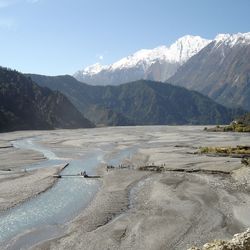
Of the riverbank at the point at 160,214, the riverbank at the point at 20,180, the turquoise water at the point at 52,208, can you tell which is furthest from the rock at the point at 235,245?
the riverbank at the point at 20,180

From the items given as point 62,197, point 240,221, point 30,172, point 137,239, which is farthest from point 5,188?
point 240,221

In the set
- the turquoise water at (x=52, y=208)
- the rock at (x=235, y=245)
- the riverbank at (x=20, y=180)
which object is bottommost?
the turquoise water at (x=52, y=208)

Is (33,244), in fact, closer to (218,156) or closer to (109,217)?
(109,217)

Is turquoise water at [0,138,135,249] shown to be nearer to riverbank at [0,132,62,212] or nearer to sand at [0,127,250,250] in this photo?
riverbank at [0,132,62,212]

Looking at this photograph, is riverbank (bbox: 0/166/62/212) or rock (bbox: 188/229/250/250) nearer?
rock (bbox: 188/229/250/250)

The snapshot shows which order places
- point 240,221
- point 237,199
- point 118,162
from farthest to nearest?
point 118,162
point 237,199
point 240,221

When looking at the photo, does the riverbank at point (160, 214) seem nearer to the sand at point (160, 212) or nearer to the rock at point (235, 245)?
the sand at point (160, 212)

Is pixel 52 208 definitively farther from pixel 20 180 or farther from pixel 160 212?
pixel 20 180

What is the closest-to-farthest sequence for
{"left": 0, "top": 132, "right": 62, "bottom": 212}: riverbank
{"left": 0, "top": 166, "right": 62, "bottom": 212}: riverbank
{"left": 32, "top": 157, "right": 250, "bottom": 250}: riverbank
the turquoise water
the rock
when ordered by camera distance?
the rock
{"left": 32, "top": 157, "right": 250, "bottom": 250}: riverbank
the turquoise water
{"left": 0, "top": 166, "right": 62, "bottom": 212}: riverbank
{"left": 0, "top": 132, "right": 62, "bottom": 212}: riverbank

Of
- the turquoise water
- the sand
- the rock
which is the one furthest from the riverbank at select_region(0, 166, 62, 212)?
the rock

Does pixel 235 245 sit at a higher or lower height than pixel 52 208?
higher

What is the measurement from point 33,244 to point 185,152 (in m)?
60.1

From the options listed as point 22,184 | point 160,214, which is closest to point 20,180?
point 22,184

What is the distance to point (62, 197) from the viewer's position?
53.2 metres
